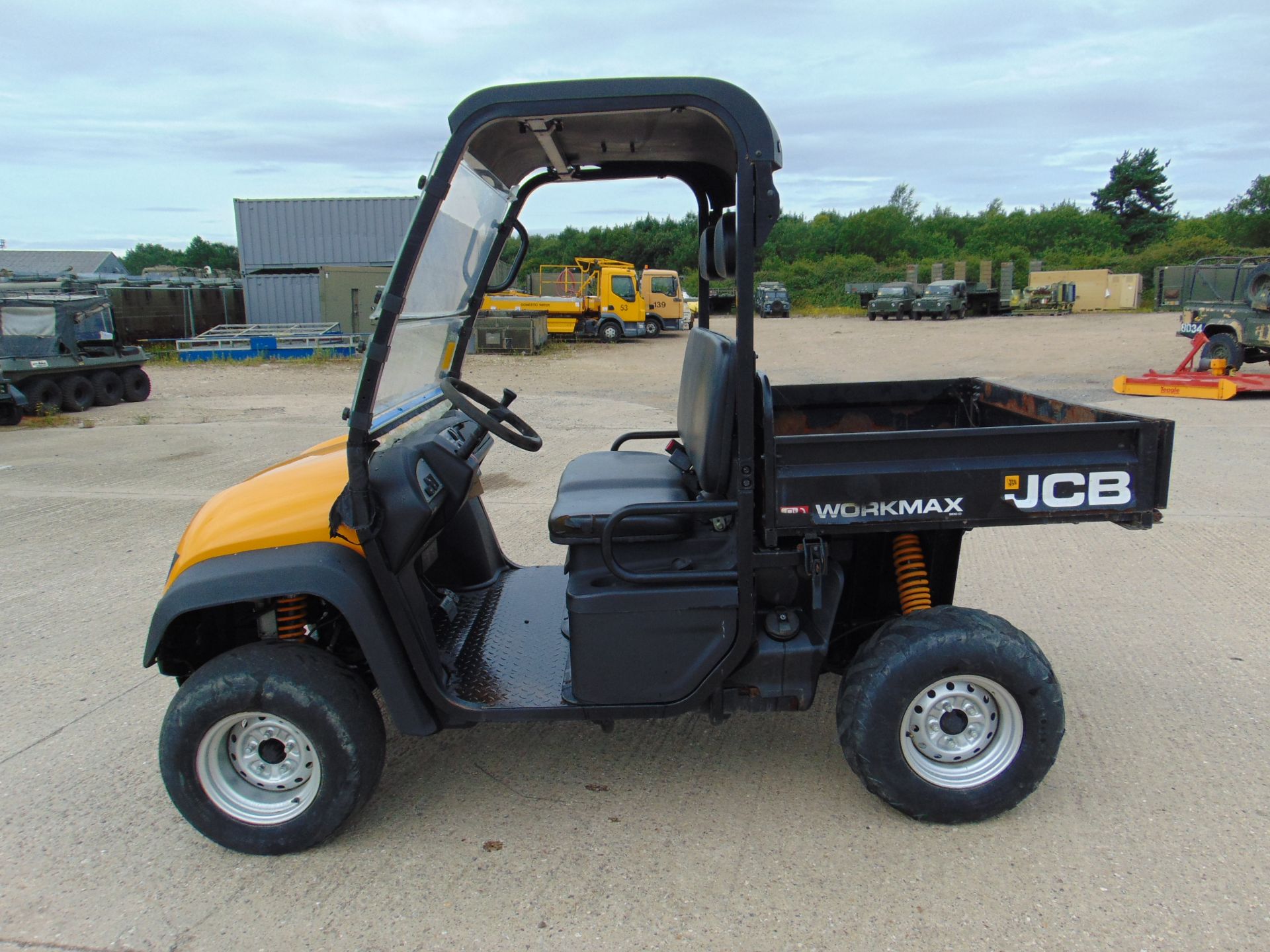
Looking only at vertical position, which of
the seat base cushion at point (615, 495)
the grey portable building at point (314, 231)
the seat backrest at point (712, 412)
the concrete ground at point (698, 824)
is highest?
the grey portable building at point (314, 231)

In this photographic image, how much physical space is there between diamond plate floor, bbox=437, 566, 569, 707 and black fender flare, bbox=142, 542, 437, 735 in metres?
0.22

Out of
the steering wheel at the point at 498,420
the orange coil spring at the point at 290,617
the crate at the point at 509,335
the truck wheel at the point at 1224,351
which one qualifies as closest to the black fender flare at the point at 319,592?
the orange coil spring at the point at 290,617

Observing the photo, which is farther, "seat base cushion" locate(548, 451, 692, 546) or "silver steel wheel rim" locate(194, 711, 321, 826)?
"seat base cushion" locate(548, 451, 692, 546)

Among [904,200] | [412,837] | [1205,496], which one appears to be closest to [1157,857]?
[412,837]

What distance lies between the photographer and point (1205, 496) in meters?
6.96

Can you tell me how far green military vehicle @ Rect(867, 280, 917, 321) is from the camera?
35688 millimetres

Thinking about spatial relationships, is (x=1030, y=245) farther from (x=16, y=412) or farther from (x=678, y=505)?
(x=678, y=505)

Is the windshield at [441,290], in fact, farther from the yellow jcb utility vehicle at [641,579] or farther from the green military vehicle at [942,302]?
the green military vehicle at [942,302]

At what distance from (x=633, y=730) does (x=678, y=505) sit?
4.01 feet

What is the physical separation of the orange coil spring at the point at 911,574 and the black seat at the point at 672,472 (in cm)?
68

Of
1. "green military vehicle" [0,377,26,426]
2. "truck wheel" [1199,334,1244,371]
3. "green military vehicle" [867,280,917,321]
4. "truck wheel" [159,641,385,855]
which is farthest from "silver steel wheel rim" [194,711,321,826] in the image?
"green military vehicle" [867,280,917,321]

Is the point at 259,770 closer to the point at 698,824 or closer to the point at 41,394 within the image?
the point at 698,824

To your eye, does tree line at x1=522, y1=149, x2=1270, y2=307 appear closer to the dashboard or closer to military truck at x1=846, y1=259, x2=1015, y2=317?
military truck at x1=846, y1=259, x2=1015, y2=317

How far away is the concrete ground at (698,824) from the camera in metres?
2.48
